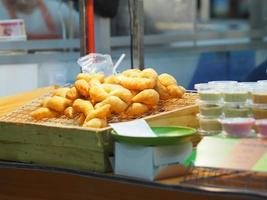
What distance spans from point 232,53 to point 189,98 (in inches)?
112

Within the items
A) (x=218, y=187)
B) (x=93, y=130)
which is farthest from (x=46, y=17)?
(x=218, y=187)

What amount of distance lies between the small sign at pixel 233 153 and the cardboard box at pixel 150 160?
5 centimetres

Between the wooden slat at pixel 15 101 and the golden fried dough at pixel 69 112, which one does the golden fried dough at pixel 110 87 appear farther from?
the wooden slat at pixel 15 101

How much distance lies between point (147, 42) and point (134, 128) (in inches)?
108

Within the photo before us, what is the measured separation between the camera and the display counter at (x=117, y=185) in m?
1.31

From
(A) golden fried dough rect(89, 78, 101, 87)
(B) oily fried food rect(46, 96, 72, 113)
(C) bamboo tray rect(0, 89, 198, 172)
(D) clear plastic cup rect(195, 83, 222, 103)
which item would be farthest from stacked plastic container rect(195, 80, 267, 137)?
(B) oily fried food rect(46, 96, 72, 113)

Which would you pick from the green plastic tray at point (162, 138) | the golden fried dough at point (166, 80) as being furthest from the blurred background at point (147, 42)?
the green plastic tray at point (162, 138)

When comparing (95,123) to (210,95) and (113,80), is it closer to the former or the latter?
(113,80)

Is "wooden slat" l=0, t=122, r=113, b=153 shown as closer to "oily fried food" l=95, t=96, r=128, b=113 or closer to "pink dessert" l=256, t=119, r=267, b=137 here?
"oily fried food" l=95, t=96, r=128, b=113

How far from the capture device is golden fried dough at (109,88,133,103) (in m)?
1.61

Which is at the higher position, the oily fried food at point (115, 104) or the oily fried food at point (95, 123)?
the oily fried food at point (115, 104)

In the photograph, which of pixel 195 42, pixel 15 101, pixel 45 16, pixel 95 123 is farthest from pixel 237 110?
pixel 195 42

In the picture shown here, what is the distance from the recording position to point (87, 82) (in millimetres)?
1727

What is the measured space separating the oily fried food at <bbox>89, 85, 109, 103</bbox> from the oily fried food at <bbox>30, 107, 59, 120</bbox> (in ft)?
0.50
